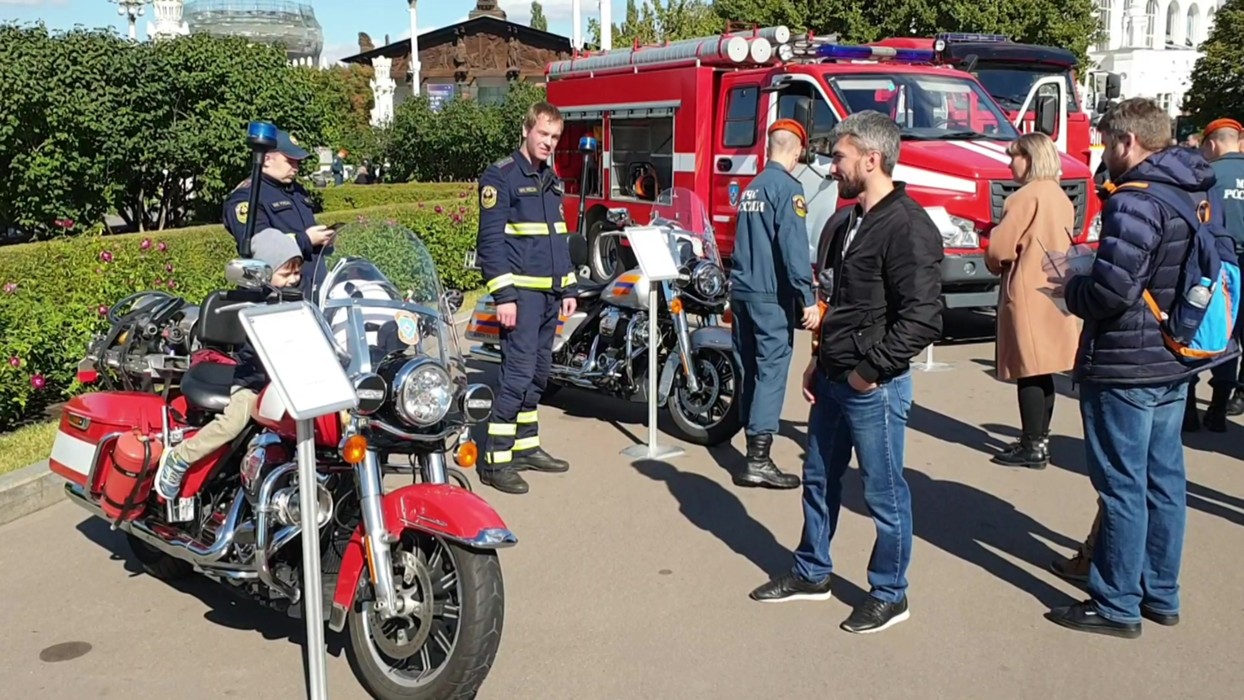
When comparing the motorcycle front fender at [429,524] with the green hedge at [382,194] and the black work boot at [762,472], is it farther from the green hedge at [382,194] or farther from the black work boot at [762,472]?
the green hedge at [382,194]

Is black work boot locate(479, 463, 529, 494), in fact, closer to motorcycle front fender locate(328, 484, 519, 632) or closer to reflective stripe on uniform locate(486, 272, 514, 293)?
reflective stripe on uniform locate(486, 272, 514, 293)

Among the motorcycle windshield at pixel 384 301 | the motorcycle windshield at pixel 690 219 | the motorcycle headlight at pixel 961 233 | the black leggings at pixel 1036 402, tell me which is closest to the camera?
the motorcycle windshield at pixel 384 301

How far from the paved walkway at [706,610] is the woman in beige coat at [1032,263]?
0.69 metres

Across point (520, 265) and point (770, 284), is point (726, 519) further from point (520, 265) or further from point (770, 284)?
point (520, 265)

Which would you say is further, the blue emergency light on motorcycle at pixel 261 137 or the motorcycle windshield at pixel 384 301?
the blue emergency light on motorcycle at pixel 261 137

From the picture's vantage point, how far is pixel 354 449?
362cm

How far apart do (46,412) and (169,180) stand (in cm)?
946

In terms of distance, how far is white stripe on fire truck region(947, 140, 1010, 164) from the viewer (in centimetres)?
1062

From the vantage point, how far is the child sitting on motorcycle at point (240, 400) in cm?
422

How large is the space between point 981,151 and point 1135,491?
23.0ft

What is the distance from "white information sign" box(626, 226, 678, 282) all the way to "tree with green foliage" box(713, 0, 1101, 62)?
26.6m

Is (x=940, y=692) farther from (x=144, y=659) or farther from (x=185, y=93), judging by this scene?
(x=185, y=93)

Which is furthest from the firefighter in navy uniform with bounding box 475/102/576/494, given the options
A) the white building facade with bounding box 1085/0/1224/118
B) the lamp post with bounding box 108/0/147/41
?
the white building facade with bounding box 1085/0/1224/118

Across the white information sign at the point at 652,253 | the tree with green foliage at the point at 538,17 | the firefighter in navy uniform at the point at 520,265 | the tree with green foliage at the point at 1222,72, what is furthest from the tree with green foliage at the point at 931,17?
the tree with green foliage at the point at 538,17
